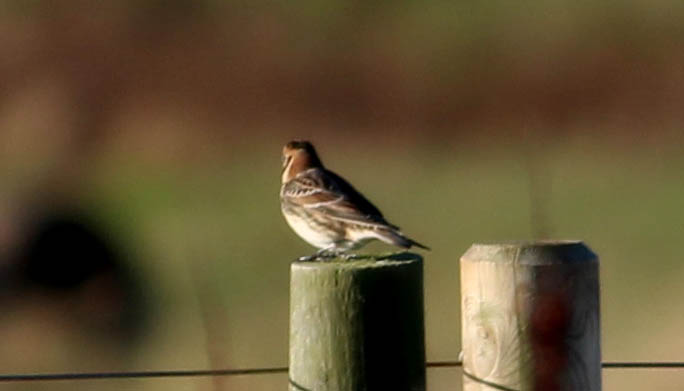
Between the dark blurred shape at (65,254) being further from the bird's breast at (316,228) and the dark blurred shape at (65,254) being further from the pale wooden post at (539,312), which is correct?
the pale wooden post at (539,312)

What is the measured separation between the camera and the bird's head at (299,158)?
7.87 meters

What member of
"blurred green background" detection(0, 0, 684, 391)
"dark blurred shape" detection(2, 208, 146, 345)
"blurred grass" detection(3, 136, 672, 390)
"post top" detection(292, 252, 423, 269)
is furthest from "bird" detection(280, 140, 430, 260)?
"dark blurred shape" detection(2, 208, 146, 345)

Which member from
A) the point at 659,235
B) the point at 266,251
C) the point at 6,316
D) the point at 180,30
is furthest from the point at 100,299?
the point at 659,235

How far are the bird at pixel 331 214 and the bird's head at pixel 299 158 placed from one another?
0.06 m

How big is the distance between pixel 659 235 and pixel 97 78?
27.1 ft

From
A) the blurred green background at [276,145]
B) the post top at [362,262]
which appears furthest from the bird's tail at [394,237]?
the blurred green background at [276,145]

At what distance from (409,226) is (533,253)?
12.5 m

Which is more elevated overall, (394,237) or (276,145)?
(276,145)

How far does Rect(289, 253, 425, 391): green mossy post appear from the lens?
146 inches

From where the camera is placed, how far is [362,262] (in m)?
3.88

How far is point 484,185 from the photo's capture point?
1770cm

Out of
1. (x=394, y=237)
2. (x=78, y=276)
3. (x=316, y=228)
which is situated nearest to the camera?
(x=394, y=237)

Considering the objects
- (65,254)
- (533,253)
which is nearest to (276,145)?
(65,254)

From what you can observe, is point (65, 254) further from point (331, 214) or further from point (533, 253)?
point (533, 253)
